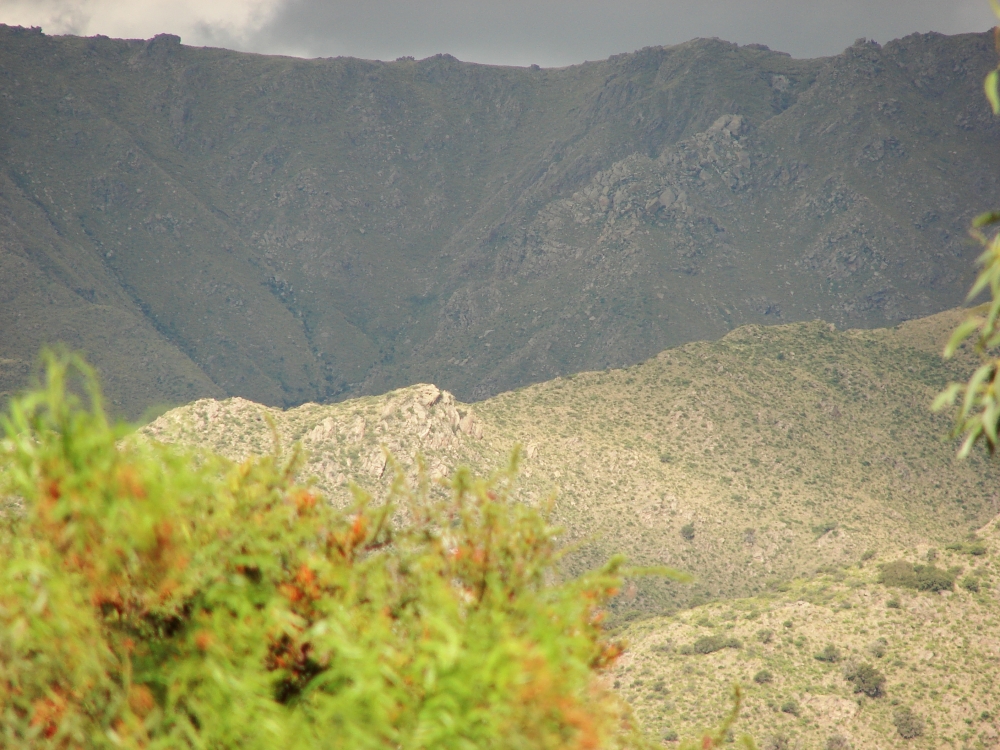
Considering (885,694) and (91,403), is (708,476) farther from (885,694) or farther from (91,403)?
(91,403)

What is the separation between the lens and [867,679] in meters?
62.5

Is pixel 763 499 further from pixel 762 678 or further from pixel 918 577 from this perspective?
pixel 762 678

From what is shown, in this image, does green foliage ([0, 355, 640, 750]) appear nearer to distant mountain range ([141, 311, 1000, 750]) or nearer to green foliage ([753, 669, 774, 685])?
distant mountain range ([141, 311, 1000, 750])

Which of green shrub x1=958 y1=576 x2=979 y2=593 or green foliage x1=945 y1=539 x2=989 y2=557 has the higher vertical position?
green foliage x1=945 y1=539 x2=989 y2=557

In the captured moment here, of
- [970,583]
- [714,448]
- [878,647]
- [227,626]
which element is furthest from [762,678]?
[227,626]

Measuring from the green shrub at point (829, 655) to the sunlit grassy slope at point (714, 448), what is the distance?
2264 cm

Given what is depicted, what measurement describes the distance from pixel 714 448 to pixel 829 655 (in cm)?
6034

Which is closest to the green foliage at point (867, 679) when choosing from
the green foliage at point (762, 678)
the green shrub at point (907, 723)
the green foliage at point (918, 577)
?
the green shrub at point (907, 723)

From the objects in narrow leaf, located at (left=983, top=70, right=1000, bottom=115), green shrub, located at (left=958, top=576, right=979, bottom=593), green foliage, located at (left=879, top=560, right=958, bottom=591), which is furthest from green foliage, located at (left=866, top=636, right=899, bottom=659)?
narrow leaf, located at (left=983, top=70, right=1000, bottom=115)

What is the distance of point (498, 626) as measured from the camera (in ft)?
24.7

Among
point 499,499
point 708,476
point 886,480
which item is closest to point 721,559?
point 708,476

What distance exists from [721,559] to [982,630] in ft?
147

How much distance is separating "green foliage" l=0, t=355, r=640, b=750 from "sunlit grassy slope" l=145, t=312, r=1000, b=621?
86.9 meters

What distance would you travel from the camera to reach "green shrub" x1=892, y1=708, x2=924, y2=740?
190 feet
